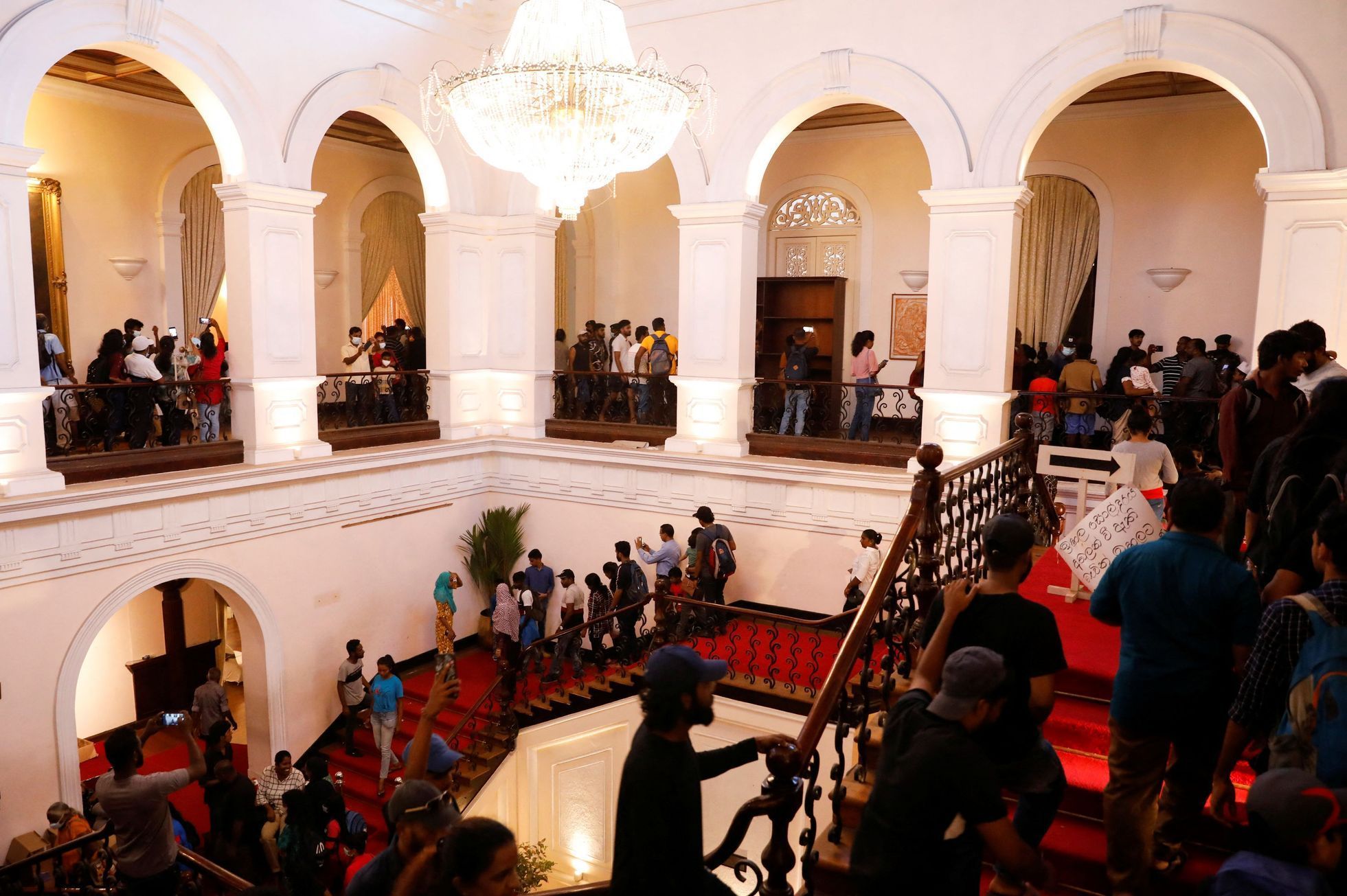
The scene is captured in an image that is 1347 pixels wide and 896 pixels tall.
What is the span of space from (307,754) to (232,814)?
9.94 feet

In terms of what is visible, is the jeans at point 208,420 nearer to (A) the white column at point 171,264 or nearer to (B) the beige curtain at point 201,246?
(A) the white column at point 171,264

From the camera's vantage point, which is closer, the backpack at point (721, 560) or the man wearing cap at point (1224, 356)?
the backpack at point (721, 560)

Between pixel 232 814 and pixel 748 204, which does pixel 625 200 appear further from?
pixel 232 814

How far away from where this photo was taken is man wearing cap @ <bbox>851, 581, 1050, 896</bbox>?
98.7 inches

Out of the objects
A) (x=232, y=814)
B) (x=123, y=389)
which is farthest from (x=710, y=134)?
(x=232, y=814)

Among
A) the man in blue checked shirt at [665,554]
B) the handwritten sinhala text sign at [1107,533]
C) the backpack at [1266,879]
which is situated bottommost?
the man in blue checked shirt at [665,554]

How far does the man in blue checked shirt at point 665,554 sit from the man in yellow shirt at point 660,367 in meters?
1.82

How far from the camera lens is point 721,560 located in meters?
10.1

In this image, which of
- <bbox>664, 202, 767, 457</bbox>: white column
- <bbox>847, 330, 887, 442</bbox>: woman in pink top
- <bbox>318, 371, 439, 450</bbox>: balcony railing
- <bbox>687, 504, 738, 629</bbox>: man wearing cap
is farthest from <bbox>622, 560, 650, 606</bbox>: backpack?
<bbox>318, 371, 439, 450</bbox>: balcony railing

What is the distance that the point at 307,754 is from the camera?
10664 mm

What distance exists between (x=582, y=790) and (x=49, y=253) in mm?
9477

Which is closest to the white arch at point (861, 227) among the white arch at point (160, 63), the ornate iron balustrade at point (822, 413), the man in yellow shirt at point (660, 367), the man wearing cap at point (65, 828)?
the ornate iron balustrade at point (822, 413)

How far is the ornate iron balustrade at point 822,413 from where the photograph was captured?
424 inches

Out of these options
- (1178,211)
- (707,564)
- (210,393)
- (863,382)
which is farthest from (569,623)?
(1178,211)
